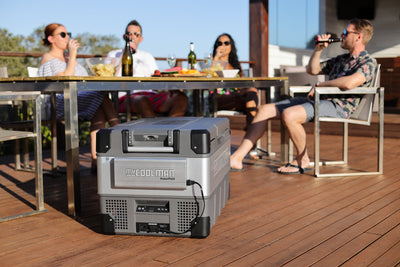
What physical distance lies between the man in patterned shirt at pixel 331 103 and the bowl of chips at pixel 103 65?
1150 mm

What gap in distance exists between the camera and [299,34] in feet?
29.0

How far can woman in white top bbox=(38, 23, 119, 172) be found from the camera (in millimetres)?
3030

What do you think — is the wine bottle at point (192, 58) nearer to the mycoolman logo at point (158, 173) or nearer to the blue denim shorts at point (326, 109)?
the blue denim shorts at point (326, 109)

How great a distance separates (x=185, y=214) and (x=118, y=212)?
0.28 meters

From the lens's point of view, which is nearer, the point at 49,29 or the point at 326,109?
the point at 326,109

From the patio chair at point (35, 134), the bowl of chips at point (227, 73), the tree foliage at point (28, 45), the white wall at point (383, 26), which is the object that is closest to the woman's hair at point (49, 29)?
the bowl of chips at point (227, 73)

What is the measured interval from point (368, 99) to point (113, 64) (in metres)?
1.74

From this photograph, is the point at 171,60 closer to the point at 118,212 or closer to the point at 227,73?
the point at 227,73

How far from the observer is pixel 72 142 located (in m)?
2.21

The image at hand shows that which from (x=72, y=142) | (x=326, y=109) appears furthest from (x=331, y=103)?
(x=72, y=142)

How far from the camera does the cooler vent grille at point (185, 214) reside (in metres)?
1.90

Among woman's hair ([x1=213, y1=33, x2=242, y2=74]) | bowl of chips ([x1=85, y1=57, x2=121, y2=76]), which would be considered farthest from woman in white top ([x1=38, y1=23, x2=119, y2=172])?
woman's hair ([x1=213, y1=33, x2=242, y2=74])

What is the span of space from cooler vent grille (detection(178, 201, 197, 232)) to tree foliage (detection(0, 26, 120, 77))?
10063 millimetres

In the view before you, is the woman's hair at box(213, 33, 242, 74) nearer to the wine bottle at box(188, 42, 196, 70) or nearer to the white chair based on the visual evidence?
the wine bottle at box(188, 42, 196, 70)
